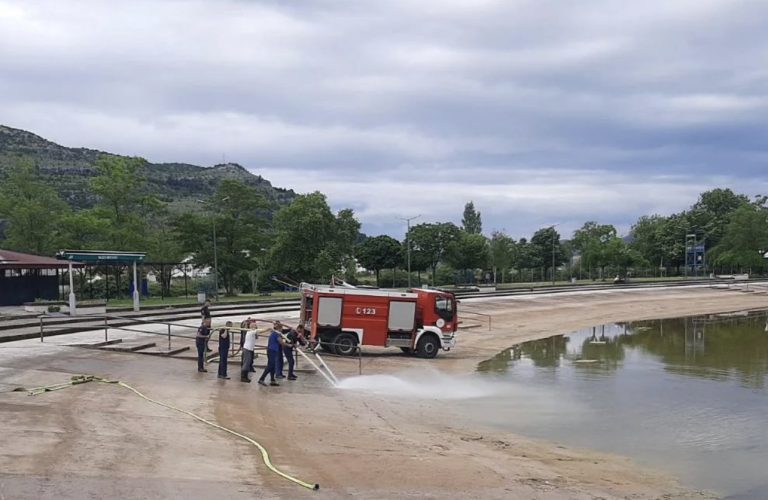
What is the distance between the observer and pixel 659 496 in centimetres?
1180

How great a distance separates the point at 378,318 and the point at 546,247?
4046 inches

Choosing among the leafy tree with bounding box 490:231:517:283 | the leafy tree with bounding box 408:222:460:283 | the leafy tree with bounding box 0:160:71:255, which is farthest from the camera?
the leafy tree with bounding box 490:231:517:283

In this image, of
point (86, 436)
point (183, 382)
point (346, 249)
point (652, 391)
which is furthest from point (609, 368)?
point (346, 249)

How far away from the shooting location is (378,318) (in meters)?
28.6

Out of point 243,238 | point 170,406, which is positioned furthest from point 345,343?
point 243,238

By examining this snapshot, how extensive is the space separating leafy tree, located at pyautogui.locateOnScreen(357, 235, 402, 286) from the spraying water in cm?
6764

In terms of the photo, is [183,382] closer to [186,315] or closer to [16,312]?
[186,315]

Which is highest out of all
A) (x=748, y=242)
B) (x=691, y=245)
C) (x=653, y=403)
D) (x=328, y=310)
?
(x=748, y=242)

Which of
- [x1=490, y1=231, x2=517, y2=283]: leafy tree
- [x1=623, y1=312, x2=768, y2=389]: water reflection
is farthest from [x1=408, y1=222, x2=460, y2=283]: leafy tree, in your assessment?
[x1=623, y1=312, x2=768, y2=389]: water reflection

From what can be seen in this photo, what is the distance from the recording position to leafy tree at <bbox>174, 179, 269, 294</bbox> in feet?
196

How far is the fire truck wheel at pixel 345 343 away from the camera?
28219 mm

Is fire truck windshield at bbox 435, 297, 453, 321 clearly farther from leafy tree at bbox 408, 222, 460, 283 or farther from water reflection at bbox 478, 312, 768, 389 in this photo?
leafy tree at bbox 408, 222, 460, 283

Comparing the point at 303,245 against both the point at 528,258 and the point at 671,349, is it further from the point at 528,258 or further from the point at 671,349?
the point at 528,258

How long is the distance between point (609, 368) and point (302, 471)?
20.3m
